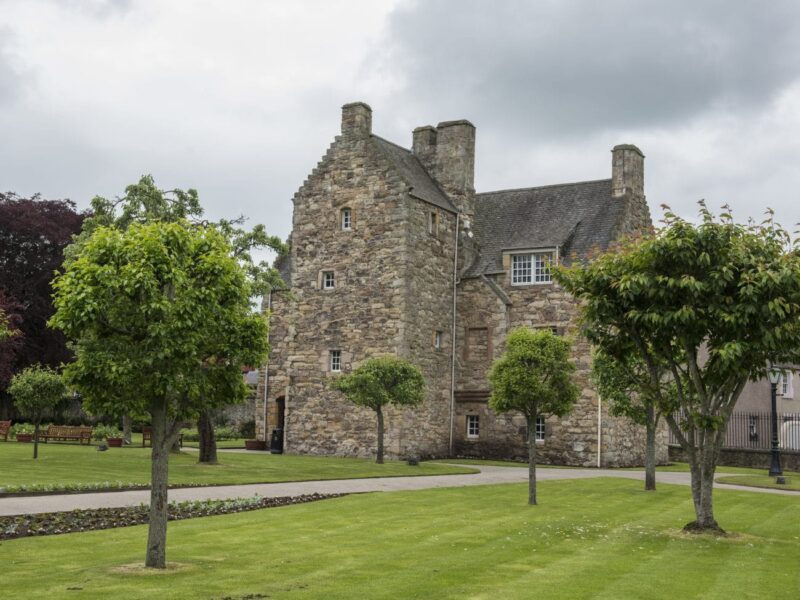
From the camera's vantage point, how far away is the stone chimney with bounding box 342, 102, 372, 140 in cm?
4134

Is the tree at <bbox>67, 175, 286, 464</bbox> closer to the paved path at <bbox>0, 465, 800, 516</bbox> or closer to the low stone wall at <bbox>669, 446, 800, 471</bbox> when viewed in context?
the paved path at <bbox>0, 465, 800, 516</bbox>

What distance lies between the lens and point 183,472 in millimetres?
27359

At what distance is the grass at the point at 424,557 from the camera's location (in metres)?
11.0

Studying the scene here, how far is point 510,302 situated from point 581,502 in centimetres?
1946

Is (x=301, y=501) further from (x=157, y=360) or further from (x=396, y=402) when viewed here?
(x=396, y=402)

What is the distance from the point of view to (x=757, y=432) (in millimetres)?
46062

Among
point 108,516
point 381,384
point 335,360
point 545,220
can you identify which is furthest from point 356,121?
point 108,516

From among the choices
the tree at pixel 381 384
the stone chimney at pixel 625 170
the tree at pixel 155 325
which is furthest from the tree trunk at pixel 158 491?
the stone chimney at pixel 625 170

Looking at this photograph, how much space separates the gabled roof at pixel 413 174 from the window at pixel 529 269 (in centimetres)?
381

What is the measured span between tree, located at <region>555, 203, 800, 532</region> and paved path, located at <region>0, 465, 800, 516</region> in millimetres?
9327

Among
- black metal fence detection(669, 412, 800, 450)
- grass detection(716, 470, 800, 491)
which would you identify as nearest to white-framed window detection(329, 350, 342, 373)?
black metal fence detection(669, 412, 800, 450)

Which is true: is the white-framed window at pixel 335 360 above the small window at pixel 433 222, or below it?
below

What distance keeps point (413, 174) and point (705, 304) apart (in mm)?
26917

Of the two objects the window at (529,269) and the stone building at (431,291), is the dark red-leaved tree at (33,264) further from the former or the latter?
the window at (529,269)
